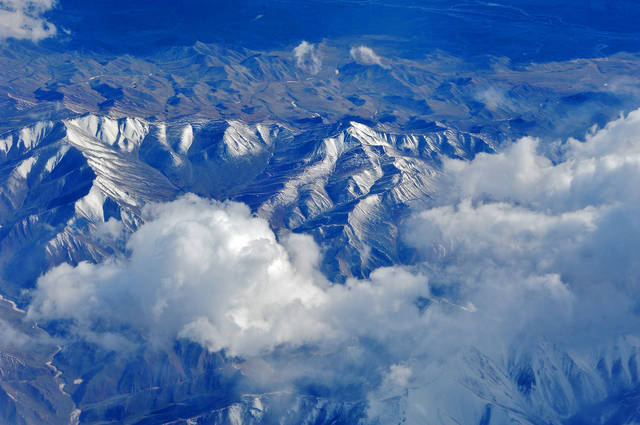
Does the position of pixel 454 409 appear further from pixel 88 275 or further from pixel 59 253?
pixel 59 253

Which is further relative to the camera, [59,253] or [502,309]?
[59,253]

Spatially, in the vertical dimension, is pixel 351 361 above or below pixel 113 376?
above

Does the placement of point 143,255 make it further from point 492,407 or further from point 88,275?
point 492,407

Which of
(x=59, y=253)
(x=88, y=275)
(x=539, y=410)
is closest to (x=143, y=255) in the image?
(x=88, y=275)

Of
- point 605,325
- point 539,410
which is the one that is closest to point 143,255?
point 539,410

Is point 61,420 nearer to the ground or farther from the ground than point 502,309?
nearer to the ground

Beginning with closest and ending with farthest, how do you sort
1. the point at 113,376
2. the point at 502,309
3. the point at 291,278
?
1. the point at 113,376
2. the point at 502,309
3. the point at 291,278

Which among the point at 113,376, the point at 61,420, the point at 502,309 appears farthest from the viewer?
the point at 502,309

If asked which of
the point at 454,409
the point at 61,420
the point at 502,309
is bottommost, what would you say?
the point at 61,420

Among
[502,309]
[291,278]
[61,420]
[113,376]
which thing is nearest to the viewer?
[61,420]
